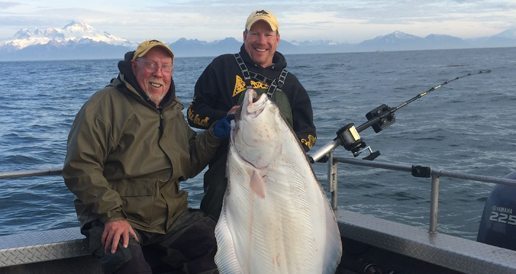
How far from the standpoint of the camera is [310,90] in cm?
3391

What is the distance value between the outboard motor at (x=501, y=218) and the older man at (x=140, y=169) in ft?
6.86

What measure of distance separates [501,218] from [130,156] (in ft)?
8.86

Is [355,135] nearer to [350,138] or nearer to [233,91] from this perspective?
[350,138]

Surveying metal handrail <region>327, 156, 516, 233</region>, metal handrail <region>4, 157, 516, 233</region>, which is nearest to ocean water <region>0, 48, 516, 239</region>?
metal handrail <region>4, 157, 516, 233</region>

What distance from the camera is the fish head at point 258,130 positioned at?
8.66 ft

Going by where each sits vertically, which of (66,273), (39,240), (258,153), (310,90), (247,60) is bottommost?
(310,90)

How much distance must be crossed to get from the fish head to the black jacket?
1.59 m

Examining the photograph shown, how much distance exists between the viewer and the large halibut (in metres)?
2.66

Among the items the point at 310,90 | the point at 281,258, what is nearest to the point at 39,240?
the point at 281,258

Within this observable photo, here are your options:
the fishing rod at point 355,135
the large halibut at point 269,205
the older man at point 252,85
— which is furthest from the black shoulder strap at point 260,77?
the large halibut at point 269,205

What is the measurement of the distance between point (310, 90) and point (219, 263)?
1237 inches

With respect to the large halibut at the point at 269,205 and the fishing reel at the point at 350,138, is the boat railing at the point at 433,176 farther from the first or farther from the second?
the large halibut at the point at 269,205

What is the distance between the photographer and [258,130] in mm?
2646

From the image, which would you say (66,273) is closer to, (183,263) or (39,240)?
(39,240)
